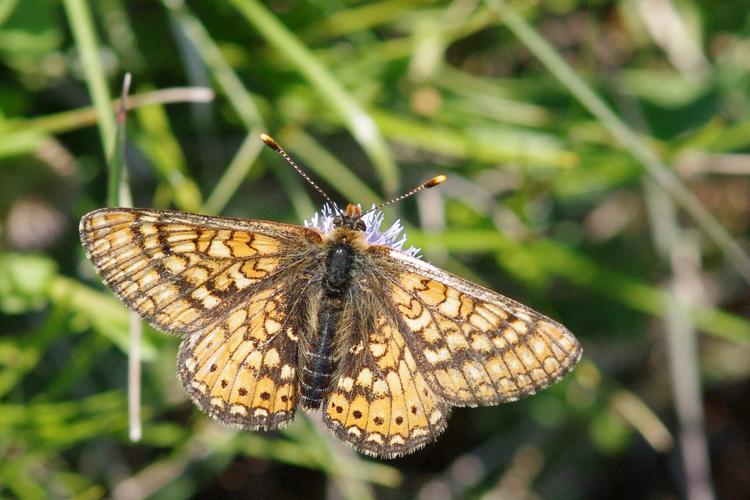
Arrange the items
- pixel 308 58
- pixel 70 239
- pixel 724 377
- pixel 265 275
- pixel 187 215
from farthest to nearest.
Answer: pixel 724 377
pixel 70 239
pixel 308 58
pixel 265 275
pixel 187 215

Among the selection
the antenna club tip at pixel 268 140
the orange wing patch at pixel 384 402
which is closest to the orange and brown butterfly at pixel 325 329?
the orange wing patch at pixel 384 402

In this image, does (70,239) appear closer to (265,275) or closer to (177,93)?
(177,93)

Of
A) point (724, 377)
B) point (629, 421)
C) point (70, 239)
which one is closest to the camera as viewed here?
point (70, 239)

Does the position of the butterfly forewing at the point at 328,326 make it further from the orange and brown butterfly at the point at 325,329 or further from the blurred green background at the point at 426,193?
the blurred green background at the point at 426,193

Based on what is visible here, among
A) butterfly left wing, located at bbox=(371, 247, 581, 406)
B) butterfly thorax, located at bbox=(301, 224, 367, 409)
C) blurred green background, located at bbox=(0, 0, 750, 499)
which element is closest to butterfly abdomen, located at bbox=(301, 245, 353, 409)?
butterfly thorax, located at bbox=(301, 224, 367, 409)

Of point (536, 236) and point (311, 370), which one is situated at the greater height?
point (536, 236)

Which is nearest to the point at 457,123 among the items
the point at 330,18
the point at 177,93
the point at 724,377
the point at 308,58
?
the point at 330,18

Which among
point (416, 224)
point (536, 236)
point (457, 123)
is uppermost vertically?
point (457, 123)

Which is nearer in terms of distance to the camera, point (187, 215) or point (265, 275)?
point (187, 215)

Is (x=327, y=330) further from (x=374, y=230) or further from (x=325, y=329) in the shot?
(x=374, y=230)
